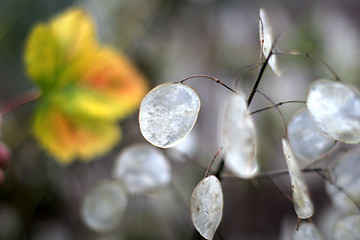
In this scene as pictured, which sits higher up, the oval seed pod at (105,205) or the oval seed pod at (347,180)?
the oval seed pod at (347,180)

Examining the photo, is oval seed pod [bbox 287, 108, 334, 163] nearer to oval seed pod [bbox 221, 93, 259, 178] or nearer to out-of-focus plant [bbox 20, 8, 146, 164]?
oval seed pod [bbox 221, 93, 259, 178]

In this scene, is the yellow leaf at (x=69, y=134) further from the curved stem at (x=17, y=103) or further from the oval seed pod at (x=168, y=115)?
the oval seed pod at (x=168, y=115)

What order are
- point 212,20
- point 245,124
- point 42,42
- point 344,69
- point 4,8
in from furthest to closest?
point 212,20 → point 344,69 → point 4,8 → point 42,42 → point 245,124

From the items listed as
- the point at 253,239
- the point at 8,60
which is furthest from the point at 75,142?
the point at 253,239

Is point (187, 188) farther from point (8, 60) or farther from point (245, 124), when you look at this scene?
point (245, 124)

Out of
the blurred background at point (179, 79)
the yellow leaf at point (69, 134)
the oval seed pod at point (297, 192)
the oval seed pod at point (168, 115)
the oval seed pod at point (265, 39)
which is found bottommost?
the blurred background at point (179, 79)

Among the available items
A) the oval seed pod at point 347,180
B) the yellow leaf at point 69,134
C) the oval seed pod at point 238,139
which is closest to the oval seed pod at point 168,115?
the oval seed pod at point 238,139
